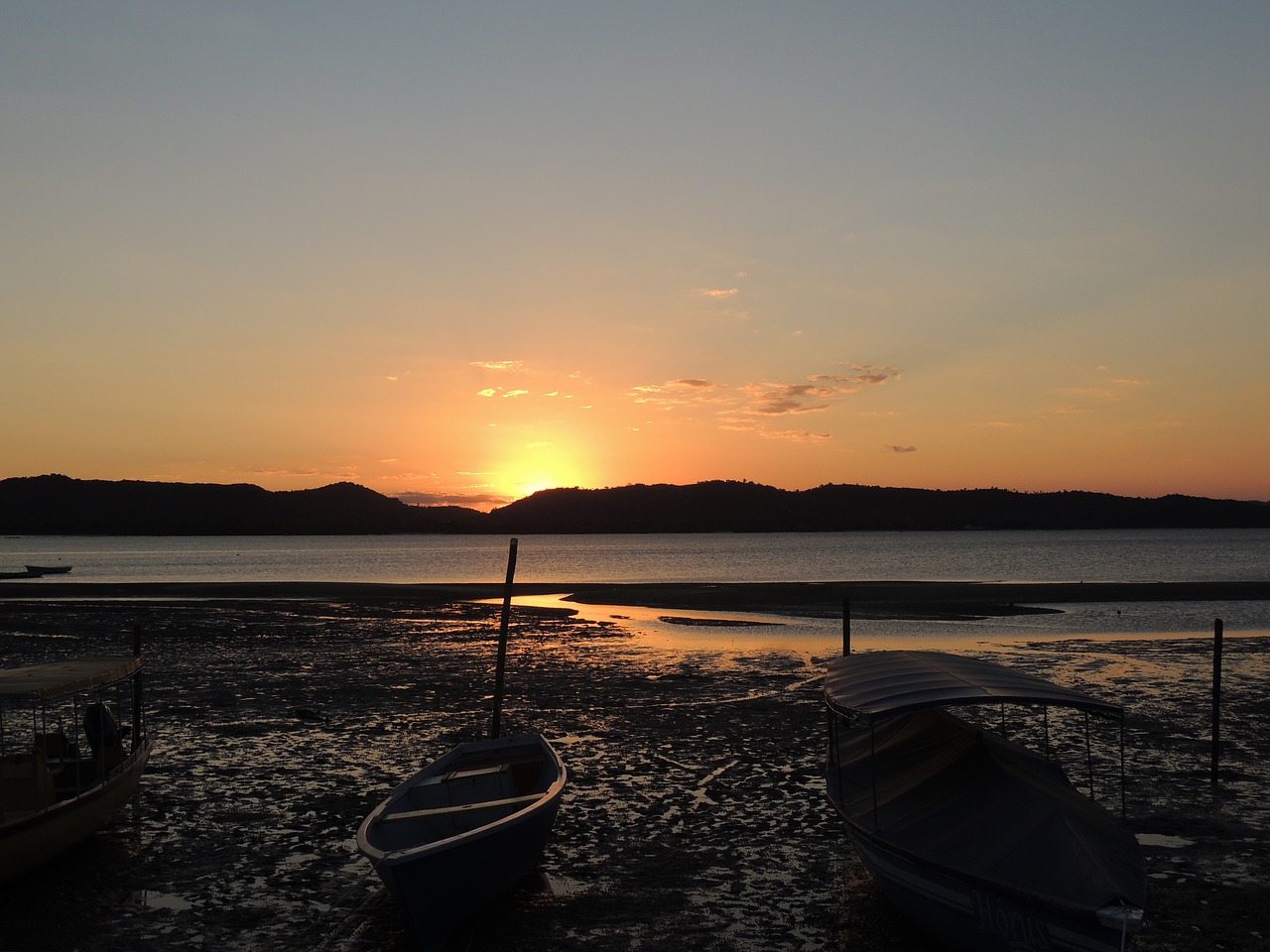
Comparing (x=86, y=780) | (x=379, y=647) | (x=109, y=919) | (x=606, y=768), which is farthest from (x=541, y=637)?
(x=109, y=919)

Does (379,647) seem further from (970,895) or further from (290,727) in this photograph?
(970,895)

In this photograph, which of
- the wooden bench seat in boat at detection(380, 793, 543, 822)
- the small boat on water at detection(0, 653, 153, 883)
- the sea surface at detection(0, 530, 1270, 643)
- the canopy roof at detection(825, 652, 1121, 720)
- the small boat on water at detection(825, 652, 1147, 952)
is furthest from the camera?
the sea surface at detection(0, 530, 1270, 643)

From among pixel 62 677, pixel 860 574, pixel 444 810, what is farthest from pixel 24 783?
pixel 860 574

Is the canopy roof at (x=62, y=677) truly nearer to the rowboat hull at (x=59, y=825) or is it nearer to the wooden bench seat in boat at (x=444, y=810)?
the rowboat hull at (x=59, y=825)

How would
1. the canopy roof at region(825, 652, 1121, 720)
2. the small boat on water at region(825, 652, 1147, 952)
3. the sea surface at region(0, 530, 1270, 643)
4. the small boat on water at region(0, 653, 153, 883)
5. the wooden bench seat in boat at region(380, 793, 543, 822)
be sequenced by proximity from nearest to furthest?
the small boat on water at region(825, 652, 1147, 952) → the canopy roof at region(825, 652, 1121, 720) → the wooden bench seat in boat at region(380, 793, 543, 822) → the small boat on water at region(0, 653, 153, 883) → the sea surface at region(0, 530, 1270, 643)

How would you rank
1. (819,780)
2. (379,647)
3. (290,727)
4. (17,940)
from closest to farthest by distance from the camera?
(17,940) → (819,780) → (290,727) → (379,647)

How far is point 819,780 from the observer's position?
56.2 ft

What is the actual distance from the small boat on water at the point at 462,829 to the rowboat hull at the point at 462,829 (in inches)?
0.4

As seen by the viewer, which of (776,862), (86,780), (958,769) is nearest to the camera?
(958,769)

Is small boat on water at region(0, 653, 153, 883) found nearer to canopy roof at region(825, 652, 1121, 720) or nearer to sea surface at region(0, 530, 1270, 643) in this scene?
canopy roof at region(825, 652, 1121, 720)

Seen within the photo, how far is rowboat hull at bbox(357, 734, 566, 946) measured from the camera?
1023cm

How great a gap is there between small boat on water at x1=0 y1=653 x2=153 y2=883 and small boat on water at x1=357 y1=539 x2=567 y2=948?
14.2 ft

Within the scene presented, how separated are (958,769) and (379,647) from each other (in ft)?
90.1

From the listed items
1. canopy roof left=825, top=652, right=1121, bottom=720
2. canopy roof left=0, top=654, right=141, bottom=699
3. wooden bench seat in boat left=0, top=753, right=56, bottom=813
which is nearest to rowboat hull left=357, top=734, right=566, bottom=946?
canopy roof left=825, top=652, right=1121, bottom=720
